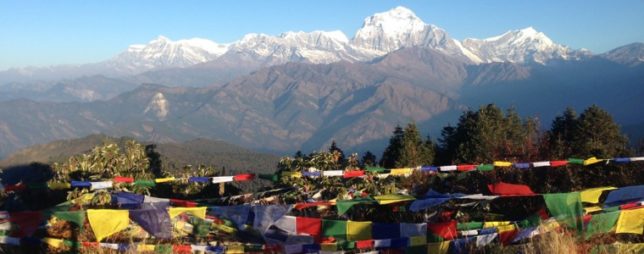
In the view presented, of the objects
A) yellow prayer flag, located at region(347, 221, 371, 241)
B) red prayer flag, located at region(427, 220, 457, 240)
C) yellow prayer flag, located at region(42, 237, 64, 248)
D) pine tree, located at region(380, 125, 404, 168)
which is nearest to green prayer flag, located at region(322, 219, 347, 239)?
yellow prayer flag, located at region(347, 221, 371, 241)

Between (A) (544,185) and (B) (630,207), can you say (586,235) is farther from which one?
(A) (544,185)

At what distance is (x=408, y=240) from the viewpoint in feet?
27.3

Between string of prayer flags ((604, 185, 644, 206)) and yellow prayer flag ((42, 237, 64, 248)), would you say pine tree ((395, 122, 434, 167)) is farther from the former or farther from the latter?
yellow prayer flag ((42, 237, 64, 248))

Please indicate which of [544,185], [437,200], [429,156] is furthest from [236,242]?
[429,156]

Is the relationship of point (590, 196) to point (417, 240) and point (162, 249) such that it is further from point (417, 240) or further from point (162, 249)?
point (162, 249)

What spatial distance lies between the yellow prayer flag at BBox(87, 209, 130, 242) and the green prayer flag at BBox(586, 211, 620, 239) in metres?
6.58

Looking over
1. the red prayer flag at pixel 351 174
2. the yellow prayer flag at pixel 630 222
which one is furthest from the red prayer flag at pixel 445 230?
the red prayer flag at pixel 351 174

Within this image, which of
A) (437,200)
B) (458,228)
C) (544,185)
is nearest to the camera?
(458,228)

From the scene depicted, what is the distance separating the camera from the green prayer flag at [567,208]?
8109mm

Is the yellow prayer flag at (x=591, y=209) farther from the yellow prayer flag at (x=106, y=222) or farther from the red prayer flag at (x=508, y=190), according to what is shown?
the yellow prayer flag at (x=106, y=222)

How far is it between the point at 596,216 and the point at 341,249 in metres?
3.65

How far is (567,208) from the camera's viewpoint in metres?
8.30

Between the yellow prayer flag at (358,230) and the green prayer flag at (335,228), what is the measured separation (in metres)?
0.08

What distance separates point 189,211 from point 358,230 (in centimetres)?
259
